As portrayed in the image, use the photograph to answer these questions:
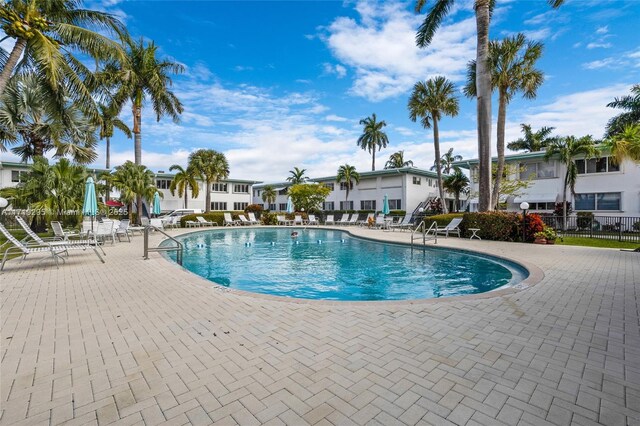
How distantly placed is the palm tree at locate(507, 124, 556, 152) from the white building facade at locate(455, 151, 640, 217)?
15.5 meters

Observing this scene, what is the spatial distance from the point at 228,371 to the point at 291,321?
1321 millimetres

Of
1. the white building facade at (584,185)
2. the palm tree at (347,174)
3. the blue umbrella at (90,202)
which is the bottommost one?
the blue umbrella at (90,202)

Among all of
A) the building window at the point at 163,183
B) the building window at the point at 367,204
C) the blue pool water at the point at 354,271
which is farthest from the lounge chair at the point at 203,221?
the building window at the point at 367,204

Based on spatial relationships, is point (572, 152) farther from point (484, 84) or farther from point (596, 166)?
point (484, 84)

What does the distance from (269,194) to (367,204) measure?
53.4 ft

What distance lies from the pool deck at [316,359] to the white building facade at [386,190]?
26.0 m

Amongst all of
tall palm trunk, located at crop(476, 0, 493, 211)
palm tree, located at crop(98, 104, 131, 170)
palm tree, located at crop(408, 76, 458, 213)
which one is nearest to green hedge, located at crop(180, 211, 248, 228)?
palm tree, located at crop(98, 104, 131, 170)

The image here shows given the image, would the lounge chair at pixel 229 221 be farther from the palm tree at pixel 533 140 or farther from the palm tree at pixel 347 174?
the palm tree at pixel 533 140

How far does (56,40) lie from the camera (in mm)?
11344

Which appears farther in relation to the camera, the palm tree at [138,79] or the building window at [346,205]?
the building window at [346,205]

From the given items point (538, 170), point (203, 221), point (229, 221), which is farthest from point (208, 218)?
point (538, 170)

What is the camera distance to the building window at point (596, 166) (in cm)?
2027

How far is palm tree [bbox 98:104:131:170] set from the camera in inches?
903

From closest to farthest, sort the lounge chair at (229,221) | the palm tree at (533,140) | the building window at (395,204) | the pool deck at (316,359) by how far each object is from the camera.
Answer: the pool deck at (316,359), the lounge chair at (229,221), the building window at (395,204), the palm tree at (533,140)
